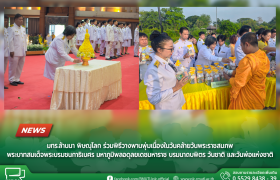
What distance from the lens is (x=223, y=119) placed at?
2752 millimetres

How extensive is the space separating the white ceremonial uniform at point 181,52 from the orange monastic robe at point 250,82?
0.51 metres

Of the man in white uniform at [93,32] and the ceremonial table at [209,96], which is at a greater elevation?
the man in white uniform at [93,32]

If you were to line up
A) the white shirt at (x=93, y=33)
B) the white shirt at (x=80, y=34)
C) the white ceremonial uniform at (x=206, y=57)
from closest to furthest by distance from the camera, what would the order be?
the white ceremonial uniform at (x=206, y=57) < the white shirt at (x=80, y=34) < the white shirt at (x=93, y=33)

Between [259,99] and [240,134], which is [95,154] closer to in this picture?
[240,134]

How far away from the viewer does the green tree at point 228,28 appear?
9.28 ft

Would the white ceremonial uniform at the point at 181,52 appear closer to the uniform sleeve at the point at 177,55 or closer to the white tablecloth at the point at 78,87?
the uniform sleeve at the point at 177,55

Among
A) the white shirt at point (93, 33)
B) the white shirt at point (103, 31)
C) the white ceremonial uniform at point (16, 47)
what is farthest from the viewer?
the white shirt at point (93, 33)

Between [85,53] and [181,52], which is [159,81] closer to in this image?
[181,52]

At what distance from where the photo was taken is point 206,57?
3.02m

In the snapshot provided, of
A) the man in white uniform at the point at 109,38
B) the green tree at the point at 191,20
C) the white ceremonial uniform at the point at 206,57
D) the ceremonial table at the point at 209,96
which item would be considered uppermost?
the man in white uniform at the point at 109,38

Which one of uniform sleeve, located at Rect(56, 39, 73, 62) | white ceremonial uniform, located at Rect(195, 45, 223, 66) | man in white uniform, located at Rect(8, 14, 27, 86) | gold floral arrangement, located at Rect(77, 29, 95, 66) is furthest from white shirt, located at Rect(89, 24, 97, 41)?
white ceremonial uniform, located at Rect(195, 45, 223, 66)

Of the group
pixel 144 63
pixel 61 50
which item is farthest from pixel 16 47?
pixel 144 63

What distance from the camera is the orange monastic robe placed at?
2.65 m

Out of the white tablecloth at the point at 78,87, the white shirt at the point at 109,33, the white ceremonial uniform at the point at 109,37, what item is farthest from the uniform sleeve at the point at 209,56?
the white shirt at the point at 109,33
